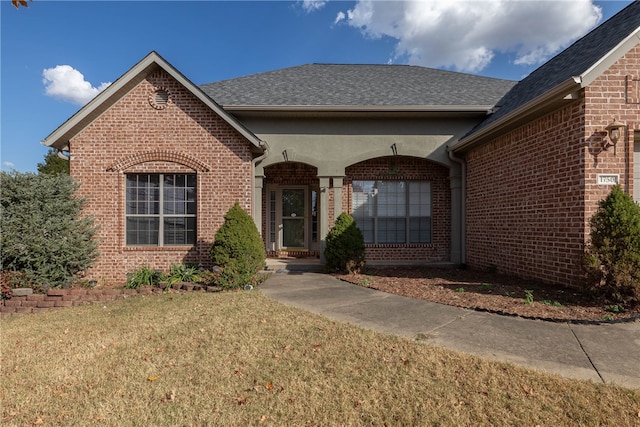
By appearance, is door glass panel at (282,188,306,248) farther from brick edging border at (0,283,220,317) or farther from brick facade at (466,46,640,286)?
brick facade at (466,46,640,286)

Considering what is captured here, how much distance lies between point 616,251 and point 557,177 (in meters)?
1.80

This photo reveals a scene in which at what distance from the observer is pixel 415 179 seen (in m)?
11.1

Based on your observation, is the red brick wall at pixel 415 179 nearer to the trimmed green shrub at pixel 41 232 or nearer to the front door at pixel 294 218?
the front door at pixel 294 218

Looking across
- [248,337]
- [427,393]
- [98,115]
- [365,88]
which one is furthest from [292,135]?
[427,393]

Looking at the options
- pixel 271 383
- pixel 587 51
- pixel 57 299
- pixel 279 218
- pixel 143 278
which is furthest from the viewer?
pixel 279 218

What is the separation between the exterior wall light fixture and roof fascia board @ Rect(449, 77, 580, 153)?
2.71ft

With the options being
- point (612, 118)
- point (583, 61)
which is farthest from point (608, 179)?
point (583, 61)

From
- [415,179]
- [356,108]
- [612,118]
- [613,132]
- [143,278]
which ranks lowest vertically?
[143,278]

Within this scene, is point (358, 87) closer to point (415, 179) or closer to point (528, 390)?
point (415, 179)

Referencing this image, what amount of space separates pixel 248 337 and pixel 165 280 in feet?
14.2

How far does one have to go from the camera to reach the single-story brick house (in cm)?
625

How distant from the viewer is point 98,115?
883 cm

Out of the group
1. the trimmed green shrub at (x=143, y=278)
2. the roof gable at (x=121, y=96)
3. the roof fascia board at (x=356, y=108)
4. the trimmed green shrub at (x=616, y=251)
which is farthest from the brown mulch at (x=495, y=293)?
the roof gable at (x=121, y=96)

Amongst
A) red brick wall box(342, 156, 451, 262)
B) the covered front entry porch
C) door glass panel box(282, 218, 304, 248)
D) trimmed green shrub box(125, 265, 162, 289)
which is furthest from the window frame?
red brick wall box(342, 156, 451, 262)
